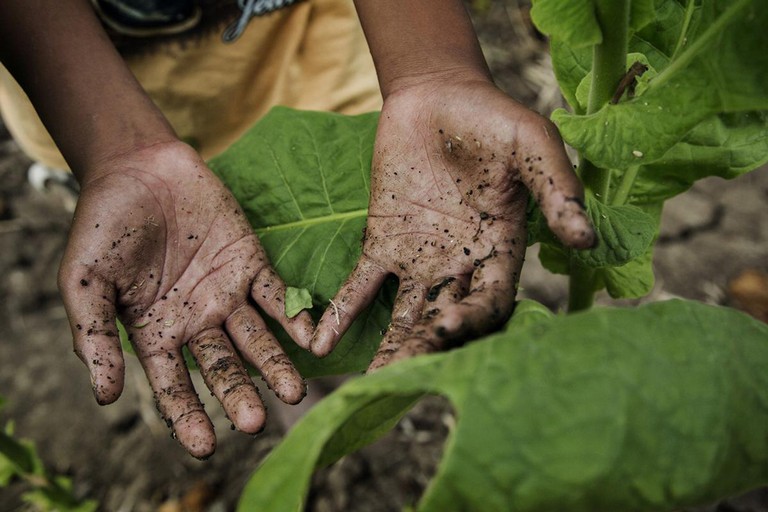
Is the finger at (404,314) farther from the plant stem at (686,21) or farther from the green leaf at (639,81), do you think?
the plant stem at (686,21)

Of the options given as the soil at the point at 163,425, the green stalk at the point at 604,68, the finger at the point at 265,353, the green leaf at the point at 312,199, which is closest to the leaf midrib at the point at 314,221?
the green leaf at the point at 312,199

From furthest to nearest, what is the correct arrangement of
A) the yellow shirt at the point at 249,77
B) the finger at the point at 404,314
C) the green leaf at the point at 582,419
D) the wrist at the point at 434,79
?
1. the yellow shirt at the point at 249,77
2. the wrist at the point at 434,79
3. the finger at the point at 404,314
4. the green leaf at the point at 582,419

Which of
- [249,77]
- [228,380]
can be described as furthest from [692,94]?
[249,77]

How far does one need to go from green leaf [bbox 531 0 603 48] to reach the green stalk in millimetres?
22

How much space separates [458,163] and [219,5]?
110 cm

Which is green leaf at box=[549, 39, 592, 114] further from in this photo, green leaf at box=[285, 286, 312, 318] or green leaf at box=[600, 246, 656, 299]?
green leaf at box=[285, 286, 312, 318]

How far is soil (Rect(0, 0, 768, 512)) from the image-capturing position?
8.27ft

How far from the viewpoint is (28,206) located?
3588mm

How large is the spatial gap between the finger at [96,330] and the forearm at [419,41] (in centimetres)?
78

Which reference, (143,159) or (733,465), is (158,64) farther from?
(733,465)

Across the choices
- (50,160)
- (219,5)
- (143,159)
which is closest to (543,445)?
(143,159)

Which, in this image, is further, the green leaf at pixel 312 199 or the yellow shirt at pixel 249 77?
the yellow shirt at pixel 249 77

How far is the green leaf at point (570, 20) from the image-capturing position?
1.09 m

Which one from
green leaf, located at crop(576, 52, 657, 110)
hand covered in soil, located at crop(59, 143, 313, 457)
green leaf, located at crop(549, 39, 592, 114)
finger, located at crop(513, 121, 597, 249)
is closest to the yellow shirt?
hand covered in soil, located at crop(59, 143, 313, 457)
